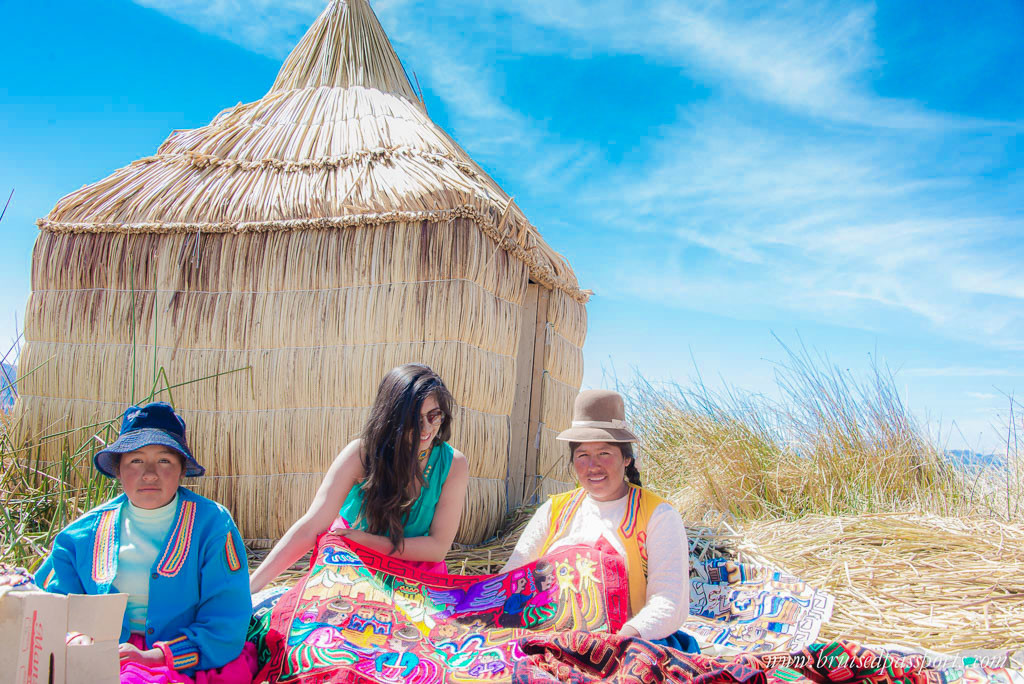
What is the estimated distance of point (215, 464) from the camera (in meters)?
4.07

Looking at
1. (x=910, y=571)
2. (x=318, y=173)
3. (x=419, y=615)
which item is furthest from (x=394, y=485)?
(x=910, y=571)

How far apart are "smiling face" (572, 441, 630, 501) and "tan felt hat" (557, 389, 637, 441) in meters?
0.06

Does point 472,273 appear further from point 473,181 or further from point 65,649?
point 65,649

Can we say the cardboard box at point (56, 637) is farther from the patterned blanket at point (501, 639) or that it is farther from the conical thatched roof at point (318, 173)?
the conical thatched roof at point (318, 173)

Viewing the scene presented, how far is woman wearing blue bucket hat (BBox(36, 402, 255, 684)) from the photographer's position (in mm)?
2088

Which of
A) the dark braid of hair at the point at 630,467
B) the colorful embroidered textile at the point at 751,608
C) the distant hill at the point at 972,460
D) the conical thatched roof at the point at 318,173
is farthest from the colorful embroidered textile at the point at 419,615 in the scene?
the distant hill at the point at 972,460

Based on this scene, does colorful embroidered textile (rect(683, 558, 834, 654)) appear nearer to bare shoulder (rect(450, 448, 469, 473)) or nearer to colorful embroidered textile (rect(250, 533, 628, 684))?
colorful embroidered textile (rect(250, 533, 628, 684))

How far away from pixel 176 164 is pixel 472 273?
6.95ft

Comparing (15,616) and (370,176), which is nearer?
(15,616)

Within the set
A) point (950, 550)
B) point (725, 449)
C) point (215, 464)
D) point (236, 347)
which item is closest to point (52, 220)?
point (236, 347)

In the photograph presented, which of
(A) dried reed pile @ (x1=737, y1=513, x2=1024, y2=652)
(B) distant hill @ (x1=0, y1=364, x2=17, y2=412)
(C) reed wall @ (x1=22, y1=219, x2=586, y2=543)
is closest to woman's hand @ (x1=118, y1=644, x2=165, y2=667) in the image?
(C) reed wall @ (x1=22, y1=219, x2=586, y2=543)

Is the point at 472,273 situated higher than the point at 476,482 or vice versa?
the point at 472,273

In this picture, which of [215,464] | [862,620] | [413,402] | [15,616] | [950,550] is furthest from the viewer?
[215,464]

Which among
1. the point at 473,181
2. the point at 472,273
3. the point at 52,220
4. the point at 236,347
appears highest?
the point at 473,181
